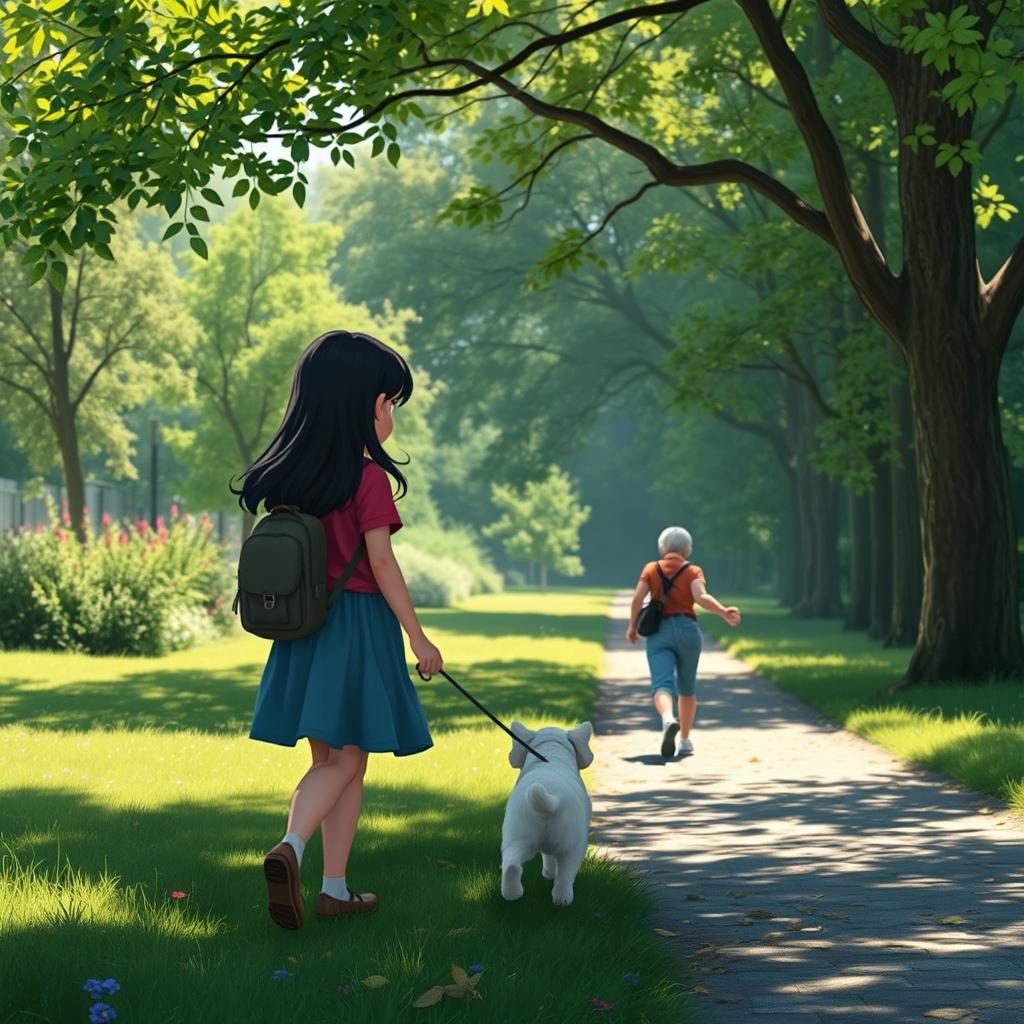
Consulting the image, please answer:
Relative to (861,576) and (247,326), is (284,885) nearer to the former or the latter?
(861,576)

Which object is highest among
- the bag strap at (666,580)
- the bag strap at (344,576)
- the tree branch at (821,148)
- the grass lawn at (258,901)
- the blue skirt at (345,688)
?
the tree branch at (821,148)

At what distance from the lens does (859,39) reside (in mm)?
15117

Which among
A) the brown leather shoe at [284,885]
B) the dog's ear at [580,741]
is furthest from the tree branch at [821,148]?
the brown leather shoe at [284,885]

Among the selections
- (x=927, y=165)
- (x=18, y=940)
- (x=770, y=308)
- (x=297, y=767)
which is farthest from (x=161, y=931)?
(x=770, y=308)

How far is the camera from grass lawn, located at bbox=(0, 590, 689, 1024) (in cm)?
460

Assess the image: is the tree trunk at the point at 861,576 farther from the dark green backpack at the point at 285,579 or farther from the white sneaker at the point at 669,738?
the dark green backpack at the point at 285,579

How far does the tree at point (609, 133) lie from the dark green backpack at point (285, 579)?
14.8 feet

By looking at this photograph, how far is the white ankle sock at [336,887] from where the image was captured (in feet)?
19.0

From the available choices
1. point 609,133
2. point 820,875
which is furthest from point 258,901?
point 609,133

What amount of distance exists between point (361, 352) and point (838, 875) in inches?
136

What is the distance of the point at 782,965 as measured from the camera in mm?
5590

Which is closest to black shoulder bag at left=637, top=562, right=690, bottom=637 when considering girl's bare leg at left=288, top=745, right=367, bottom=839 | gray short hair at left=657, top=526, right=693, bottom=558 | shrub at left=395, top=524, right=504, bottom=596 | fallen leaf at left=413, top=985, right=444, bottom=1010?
gray short hair at left=657, top=526, right=693, bottom=558

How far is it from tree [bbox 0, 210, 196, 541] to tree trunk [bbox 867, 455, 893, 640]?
12831mm

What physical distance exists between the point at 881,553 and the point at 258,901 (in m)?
23.9
